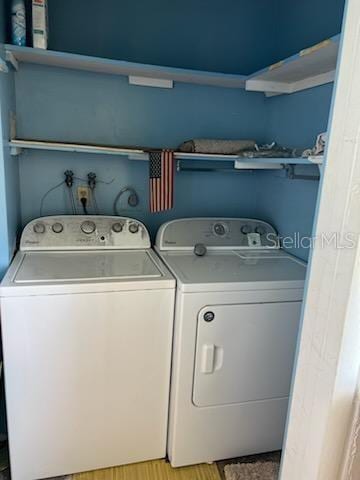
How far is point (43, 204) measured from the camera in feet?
6.89

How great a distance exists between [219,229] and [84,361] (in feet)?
3.59

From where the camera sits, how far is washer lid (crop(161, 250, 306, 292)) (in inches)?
62.8

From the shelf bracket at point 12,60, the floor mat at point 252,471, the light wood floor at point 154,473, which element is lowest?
the light wood floor at point 154,473

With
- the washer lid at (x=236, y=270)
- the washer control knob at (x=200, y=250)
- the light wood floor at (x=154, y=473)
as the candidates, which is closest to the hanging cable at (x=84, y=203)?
the washer lid at (x=236, y=270)

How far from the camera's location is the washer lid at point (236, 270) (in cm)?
160

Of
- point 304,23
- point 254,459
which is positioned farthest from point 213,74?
point 254,459

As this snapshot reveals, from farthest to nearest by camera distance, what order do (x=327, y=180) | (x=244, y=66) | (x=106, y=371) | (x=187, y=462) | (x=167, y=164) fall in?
1. (x=244, y=66)
2. (x=167, y=164)
3. (x=187, y=462)
4. (x=106, y=371)
5. (x=327, y=180)

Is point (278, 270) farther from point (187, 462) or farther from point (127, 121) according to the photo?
point (127, 121)

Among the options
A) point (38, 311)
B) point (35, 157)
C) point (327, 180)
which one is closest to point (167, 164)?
point (35, 157)

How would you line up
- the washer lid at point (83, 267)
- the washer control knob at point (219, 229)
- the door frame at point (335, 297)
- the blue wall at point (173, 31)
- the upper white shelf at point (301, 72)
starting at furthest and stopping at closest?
the washer control knob at point (219, 229), the blue wall at point (173, 31), the washer lid at point (83, 267), the upper white shelf at point (301, 72), the door frame at point (335, 297)

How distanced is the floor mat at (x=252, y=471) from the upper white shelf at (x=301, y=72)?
191 centimetres

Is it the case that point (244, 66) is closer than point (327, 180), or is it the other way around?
point (327, 180)

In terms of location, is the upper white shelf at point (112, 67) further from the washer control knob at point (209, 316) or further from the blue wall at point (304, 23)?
the washer control knob at point (209, 316)

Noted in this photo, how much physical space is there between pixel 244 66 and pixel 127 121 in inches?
32.3
